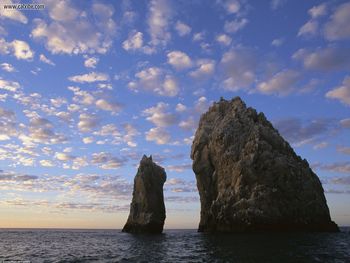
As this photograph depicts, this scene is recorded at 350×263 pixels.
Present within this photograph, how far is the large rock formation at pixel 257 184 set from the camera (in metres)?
69.2

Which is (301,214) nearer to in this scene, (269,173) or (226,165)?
(269,173)

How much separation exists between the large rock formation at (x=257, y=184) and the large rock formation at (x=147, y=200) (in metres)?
10.1

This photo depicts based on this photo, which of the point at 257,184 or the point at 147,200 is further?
the point at 147,200

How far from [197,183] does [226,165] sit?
13568mm

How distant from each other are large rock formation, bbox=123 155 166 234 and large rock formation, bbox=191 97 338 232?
1005 centimetres

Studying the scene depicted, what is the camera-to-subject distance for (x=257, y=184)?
72062 millimetres

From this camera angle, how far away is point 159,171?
92250 millimetres

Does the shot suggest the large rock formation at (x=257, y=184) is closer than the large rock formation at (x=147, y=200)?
Yes

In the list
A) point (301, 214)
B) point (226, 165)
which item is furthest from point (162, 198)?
point (301, 214)

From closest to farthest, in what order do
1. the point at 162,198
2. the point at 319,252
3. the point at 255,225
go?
the point at 319,252, the point at 255,225, the point at 162,198

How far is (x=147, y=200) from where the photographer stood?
8606 cm

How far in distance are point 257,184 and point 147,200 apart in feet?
85.9

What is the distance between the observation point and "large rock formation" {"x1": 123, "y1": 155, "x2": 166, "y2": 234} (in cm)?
8606

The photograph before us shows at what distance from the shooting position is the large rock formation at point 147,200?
8606cm
